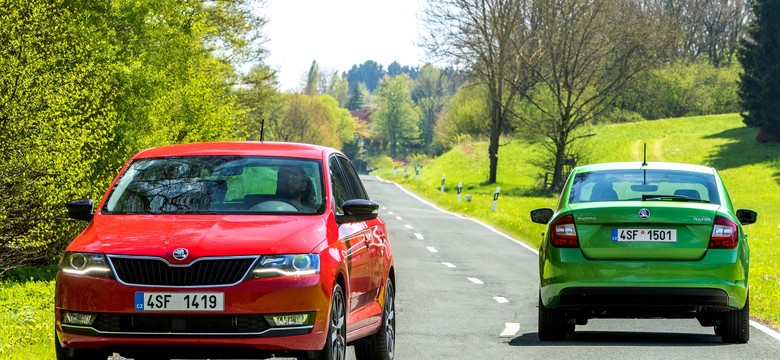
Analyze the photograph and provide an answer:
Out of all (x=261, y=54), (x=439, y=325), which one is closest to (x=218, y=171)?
(x=439, y=325)

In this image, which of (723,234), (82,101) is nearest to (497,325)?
(723,234)

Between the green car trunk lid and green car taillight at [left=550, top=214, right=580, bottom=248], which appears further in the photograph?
green car taillight at [left=550, top=214, right=580, bottom=248]

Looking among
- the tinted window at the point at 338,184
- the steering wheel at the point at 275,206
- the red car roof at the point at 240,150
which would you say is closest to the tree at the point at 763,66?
the tinted window at the point at 338,184

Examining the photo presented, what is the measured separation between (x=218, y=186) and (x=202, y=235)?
42.7 inches

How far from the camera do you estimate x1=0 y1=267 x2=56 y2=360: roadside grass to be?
9.37m

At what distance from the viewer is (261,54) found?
44.4 meters

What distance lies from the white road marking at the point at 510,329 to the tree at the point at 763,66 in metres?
63.3

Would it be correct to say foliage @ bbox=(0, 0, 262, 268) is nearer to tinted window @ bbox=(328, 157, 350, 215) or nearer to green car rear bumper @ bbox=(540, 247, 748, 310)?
tinted window @ bbox=(328, 157, 350, 215)

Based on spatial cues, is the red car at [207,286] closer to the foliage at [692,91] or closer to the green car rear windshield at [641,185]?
the green car rear windshield at [641,185]

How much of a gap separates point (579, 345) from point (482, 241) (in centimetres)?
1709

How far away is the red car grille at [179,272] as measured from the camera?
23.5ft

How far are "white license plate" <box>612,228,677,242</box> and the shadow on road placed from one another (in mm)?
935

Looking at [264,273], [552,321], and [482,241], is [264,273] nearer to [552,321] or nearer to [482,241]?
[552,321]

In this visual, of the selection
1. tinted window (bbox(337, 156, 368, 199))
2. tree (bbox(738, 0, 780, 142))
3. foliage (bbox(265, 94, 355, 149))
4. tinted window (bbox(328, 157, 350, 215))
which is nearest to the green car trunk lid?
tinted window (bbox(337, 156, 368, 199))
